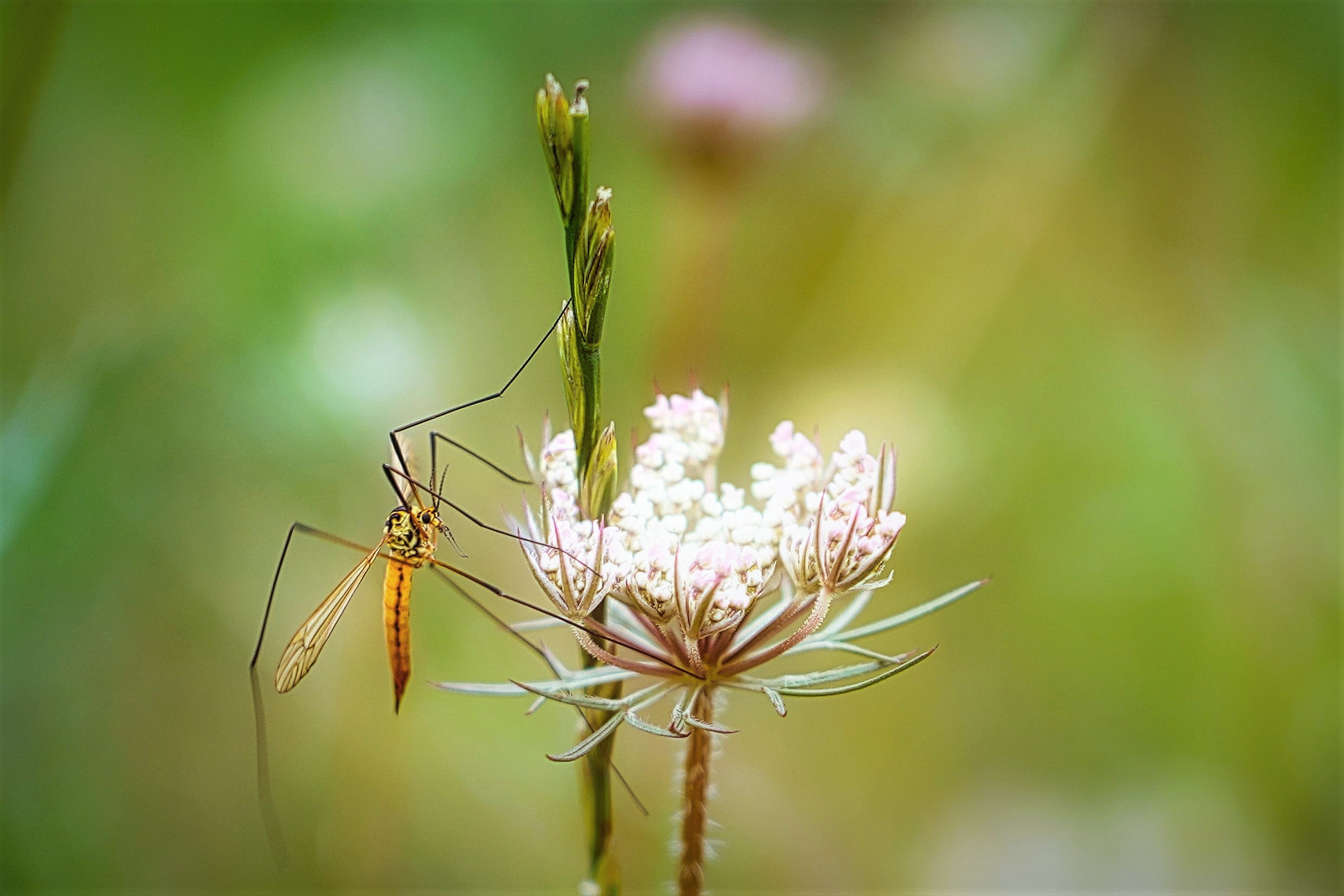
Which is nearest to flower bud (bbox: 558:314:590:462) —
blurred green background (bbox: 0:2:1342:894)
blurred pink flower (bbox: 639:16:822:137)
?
blurred green background (bbox: 0:2:1342:894)

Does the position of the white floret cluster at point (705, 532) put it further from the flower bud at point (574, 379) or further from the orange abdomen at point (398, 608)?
the orange abdomen at point (398, 608)

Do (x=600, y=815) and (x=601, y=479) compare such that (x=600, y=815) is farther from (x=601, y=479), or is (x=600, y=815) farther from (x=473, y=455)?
(x=473, y=455)

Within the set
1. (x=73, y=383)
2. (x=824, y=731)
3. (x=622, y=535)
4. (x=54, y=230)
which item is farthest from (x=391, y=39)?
(x=824, y=731)

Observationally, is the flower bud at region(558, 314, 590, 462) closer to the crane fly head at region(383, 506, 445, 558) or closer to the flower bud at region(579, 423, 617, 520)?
the flower bud at region(579, 423, 617, 520)

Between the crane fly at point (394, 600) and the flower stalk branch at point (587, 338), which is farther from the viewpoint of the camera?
the crane fly at point (394, 600)

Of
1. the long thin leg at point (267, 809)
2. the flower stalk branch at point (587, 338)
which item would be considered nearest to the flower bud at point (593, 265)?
the flower stalk branch at point (587, 338)

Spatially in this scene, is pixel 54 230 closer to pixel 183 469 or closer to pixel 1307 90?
pixel 183 469
